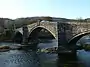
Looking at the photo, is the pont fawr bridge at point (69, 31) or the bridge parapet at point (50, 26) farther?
the bridge parapet at point (50, 26)

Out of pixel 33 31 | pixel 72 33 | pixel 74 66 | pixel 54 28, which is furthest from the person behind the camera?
pixel 33 31

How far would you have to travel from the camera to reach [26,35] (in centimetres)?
9600

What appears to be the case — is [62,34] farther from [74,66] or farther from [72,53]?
[74,66]

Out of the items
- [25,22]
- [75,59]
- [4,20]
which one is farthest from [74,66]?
[4,20]

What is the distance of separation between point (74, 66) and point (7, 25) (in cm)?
12815

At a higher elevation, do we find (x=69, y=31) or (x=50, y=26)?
(x=50, y=26)

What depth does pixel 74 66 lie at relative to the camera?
145 ft

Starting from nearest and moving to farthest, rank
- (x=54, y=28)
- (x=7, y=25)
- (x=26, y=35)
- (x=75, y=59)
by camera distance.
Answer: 1. (x=75, y=59)
2. (x=54, y=28)
3. (x=26, y=35)
4. (x=7, y=25)

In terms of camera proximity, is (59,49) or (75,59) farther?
(59,49)

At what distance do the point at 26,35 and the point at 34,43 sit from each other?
7.09 metres

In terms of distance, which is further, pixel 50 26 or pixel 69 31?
pixel 50 26

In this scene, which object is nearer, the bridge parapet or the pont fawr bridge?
the pont fawr bridge

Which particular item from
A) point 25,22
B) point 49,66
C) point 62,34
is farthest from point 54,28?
point 25,22

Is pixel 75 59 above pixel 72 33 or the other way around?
the other way around
